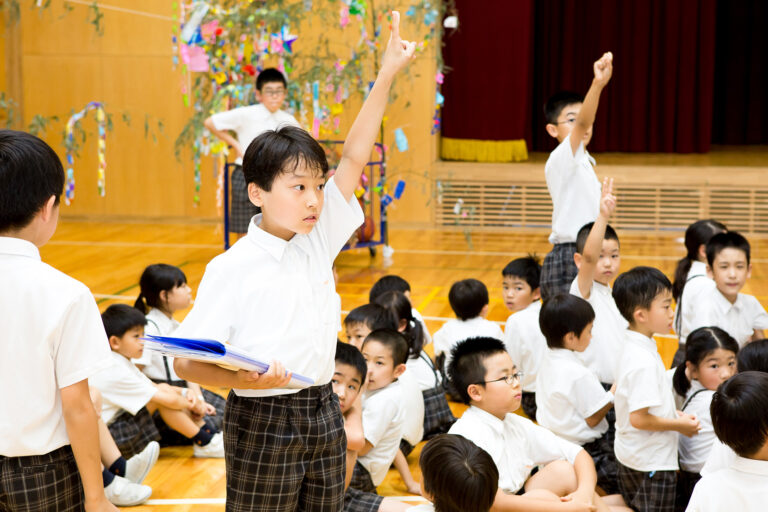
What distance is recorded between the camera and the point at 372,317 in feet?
11.0

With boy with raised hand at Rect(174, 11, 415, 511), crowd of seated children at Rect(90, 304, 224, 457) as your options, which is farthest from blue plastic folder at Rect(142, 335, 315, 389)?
crowd of seated children at Rect(90, 304, 224, 457)

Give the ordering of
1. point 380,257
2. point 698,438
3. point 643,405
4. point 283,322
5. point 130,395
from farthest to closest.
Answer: point 380,257
point 130,395
point 698,438
point 643,405
point 283,322

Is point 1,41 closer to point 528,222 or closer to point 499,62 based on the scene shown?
point 499,62

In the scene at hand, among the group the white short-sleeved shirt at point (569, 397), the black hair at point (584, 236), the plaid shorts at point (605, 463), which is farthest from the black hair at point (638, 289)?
the black hair at point (584, 236)

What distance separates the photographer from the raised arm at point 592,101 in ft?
11.2

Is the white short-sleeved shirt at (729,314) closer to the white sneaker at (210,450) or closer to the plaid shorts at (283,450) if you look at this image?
the white sneaker at (210,450)

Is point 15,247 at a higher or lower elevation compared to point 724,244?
higher

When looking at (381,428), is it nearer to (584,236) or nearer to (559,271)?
(584,236)

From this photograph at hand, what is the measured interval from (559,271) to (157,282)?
1672 mm

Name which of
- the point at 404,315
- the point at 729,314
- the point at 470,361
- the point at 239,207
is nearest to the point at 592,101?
the point at 729,314

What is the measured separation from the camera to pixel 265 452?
1.76 m

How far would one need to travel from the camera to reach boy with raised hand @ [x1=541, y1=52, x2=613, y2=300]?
12.9 ft

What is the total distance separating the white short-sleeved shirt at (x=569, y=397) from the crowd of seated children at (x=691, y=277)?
0.70 meters

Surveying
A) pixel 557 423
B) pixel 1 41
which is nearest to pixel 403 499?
pixel 557 423
